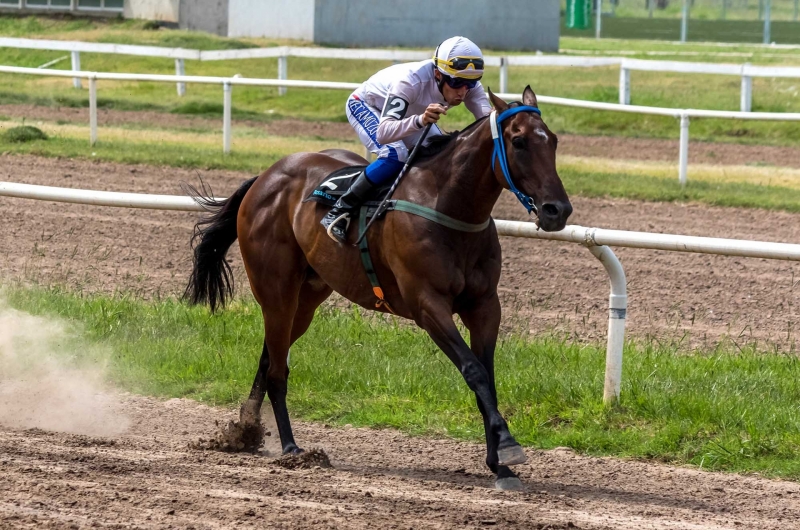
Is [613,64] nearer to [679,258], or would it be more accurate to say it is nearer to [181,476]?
[679,258]

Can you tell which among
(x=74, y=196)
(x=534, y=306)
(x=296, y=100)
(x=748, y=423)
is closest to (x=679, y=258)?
(x=534, y=306)

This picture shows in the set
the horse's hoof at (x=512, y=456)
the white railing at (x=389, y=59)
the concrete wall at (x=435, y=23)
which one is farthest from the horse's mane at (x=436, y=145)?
the concrete wall at (x=435, y=23)

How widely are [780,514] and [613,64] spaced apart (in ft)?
67.8

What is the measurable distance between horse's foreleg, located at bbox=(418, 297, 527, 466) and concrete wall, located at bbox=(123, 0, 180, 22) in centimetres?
2892

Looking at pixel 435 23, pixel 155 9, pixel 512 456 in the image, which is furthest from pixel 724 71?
pixel 155 9

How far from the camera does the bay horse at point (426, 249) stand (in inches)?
193

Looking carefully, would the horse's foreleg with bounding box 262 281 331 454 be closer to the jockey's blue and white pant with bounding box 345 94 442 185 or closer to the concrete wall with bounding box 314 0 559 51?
the jockey's blue and white pant with bounding box 345 94 442 185

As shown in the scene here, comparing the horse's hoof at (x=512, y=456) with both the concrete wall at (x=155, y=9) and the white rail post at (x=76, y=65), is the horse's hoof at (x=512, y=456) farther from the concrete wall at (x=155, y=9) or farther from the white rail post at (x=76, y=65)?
the concrete wall at (x=155, y=9)

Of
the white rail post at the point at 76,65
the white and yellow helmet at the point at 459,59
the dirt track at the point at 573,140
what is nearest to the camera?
the white and yellow helmet at the point at 459,59

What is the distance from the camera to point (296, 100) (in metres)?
21.2

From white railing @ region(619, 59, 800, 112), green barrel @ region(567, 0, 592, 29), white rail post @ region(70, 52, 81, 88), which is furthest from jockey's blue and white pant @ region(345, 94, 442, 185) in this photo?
green barrel @ region(567, 0, 592, 29)

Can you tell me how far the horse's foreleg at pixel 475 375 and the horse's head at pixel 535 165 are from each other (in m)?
0.67

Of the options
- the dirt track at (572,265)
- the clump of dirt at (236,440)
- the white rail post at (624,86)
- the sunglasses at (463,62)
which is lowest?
the clump of dirt at (236,440)

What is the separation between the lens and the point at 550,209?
4668mm
